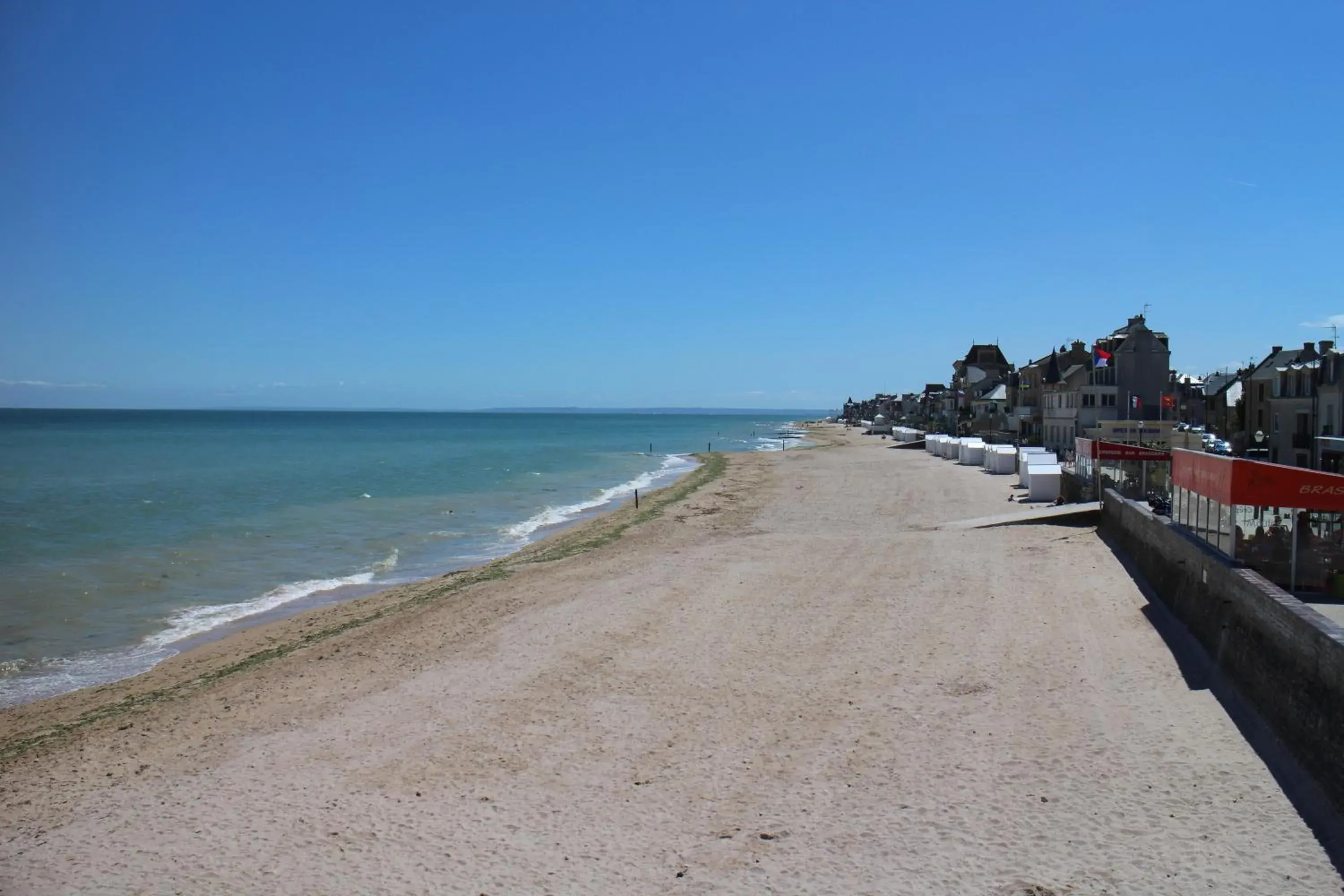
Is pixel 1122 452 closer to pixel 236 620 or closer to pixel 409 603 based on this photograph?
Answer: pixel 409 603

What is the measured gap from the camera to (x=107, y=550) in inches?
1067

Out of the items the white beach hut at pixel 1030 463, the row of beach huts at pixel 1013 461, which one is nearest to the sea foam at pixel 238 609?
the row of beach huts at pixel 1013 461

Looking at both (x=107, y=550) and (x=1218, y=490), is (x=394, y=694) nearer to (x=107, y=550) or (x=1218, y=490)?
(x=1218, y=490)

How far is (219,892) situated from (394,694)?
488cm

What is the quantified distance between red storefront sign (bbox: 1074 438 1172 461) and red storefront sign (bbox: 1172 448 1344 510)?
29.1 feet

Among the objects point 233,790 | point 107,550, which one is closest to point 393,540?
point 107,550

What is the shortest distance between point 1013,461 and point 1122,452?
2393 centimetres

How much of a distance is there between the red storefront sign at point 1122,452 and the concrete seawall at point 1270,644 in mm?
6770

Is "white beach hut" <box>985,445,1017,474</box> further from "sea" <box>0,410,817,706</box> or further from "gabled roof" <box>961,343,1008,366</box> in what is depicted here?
"gabled roof" <box>961,343,1008,366</box>

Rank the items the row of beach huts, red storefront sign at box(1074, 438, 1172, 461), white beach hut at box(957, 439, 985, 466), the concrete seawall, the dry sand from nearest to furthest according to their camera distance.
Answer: the dry sand
the concrete seawall
red storefront sign at box(1074, 438, 1172, 461)
the row of beach huts
white beach hut at box(957, 439, 985, 466)

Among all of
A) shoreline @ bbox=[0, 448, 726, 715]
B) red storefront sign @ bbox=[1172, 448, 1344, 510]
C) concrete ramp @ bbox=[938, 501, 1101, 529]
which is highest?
red storefront sign @ bbox=[1172, 448, 1344, 510]

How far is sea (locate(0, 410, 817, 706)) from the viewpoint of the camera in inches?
704

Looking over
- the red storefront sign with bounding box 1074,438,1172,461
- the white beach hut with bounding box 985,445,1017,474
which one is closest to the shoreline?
the red storefront sign with bounding box 1074,438,1172,461

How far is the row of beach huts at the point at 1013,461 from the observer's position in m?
31.0
